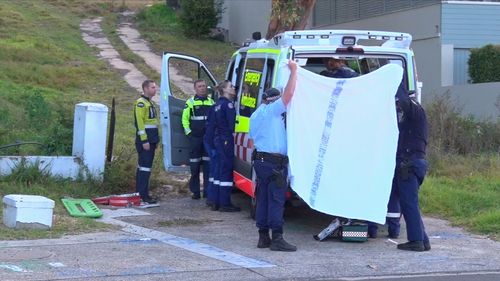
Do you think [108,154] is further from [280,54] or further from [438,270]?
[438,270]

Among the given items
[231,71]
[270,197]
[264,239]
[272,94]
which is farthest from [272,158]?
[231,71]

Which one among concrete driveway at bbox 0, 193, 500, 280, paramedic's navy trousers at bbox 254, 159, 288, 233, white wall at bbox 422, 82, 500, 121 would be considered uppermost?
white wall at bbox 422, 82, 500, 121

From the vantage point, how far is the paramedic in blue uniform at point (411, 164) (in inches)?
346

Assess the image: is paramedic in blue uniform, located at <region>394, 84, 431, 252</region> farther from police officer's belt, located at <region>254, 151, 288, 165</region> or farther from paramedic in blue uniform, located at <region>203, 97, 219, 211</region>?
paramedic in blue uniform, located at <region>203, 97, 219, 211</region>

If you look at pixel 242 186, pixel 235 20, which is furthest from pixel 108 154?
pixel 235 20

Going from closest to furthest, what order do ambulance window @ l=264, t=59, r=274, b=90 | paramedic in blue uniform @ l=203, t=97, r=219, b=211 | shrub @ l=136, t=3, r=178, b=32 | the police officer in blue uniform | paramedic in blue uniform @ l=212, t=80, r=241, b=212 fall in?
the police officer in blue uniform
ambulance window @ l=264, t=59, r=274, b=90
paramedic in blue uniform @ l=212, t=80, r=241, b=212
paramedic in blue uniform @ l=203, t=97, r=219, b=211
shrub @ l=136, t=3, r=178, b=32

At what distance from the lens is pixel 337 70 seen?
31.8ft

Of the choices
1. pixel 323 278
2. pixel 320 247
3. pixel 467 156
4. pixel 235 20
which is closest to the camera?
pixel 323 278

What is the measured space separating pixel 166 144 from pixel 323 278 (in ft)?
16.3

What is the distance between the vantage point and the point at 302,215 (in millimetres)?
11023

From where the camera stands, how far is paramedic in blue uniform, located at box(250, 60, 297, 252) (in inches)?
337

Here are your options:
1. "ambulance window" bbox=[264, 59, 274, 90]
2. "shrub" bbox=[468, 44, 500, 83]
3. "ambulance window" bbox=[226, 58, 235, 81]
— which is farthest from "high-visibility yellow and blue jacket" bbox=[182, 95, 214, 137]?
"shrub" bbox=[468, 44, 500, 83]

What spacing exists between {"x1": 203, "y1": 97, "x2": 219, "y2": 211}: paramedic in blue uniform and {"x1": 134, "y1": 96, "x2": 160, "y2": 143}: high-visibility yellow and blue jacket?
2.47 feet

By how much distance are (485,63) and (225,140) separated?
12.5m
